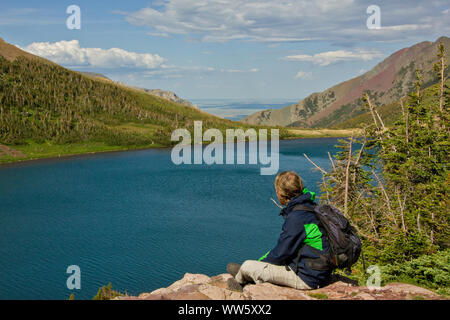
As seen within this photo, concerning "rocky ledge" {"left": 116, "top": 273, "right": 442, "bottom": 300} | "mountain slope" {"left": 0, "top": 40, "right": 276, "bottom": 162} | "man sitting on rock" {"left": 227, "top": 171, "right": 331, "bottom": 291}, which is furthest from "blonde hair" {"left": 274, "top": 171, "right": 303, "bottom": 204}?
"mountain slope" {"left": 0, "top": 40, "right": 276, "bottom": 162}

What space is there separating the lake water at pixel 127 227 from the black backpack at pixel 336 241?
2452cm

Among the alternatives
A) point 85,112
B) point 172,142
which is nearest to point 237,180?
point 172,142

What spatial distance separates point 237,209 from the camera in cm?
5472

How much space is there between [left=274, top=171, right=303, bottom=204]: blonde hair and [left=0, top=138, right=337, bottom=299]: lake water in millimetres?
24604

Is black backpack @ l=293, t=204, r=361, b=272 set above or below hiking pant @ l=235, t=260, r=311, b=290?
above

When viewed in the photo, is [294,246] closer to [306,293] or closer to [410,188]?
[306,293]

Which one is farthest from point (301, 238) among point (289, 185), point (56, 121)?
point (56, 121)

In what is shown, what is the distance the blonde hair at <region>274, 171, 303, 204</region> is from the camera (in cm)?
821

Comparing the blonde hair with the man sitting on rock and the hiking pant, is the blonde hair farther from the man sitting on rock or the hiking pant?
the hiking pant

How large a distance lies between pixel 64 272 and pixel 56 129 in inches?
5100

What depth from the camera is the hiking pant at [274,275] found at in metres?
8.70

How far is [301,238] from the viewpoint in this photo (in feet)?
26.7

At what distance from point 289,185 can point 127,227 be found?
42661 mm

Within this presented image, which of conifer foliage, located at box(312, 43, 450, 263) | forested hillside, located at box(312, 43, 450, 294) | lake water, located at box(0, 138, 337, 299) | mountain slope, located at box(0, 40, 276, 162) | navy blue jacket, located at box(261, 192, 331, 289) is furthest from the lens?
mountain slope, located at box(0, 40, 276, 162)
